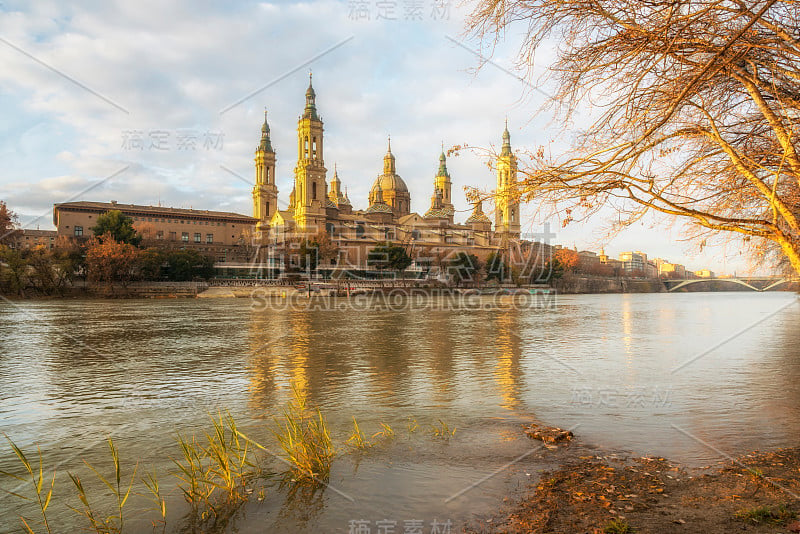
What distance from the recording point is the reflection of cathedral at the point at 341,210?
88.2 meters

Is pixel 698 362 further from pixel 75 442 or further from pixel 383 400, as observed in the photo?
pixel 75 442

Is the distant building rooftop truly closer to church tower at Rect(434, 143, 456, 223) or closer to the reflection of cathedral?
the reflection of cathedral

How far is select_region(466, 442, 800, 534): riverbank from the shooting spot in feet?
13.4

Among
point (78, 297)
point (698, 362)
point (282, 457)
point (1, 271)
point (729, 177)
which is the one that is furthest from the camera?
point (78, 297)

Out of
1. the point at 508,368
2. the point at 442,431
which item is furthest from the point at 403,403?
the point at 508,368

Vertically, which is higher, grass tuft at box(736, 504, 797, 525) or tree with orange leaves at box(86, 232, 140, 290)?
tree with orange leaves at box(86, 232, 140, 290)

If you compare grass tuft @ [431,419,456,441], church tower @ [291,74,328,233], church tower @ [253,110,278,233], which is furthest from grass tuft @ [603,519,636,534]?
church tower @ [253,110,278,233]

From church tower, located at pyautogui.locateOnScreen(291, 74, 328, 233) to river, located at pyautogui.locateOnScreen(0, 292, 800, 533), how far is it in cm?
6756

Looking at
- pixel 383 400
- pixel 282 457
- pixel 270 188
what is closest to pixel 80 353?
pixel 383 400

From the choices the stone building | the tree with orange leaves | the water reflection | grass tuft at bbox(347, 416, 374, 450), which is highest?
the stone building

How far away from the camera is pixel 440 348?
57.4 ft

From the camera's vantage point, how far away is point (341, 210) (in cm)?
9869

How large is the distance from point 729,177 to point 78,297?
6003cm

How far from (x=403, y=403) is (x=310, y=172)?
8186 centimetres
